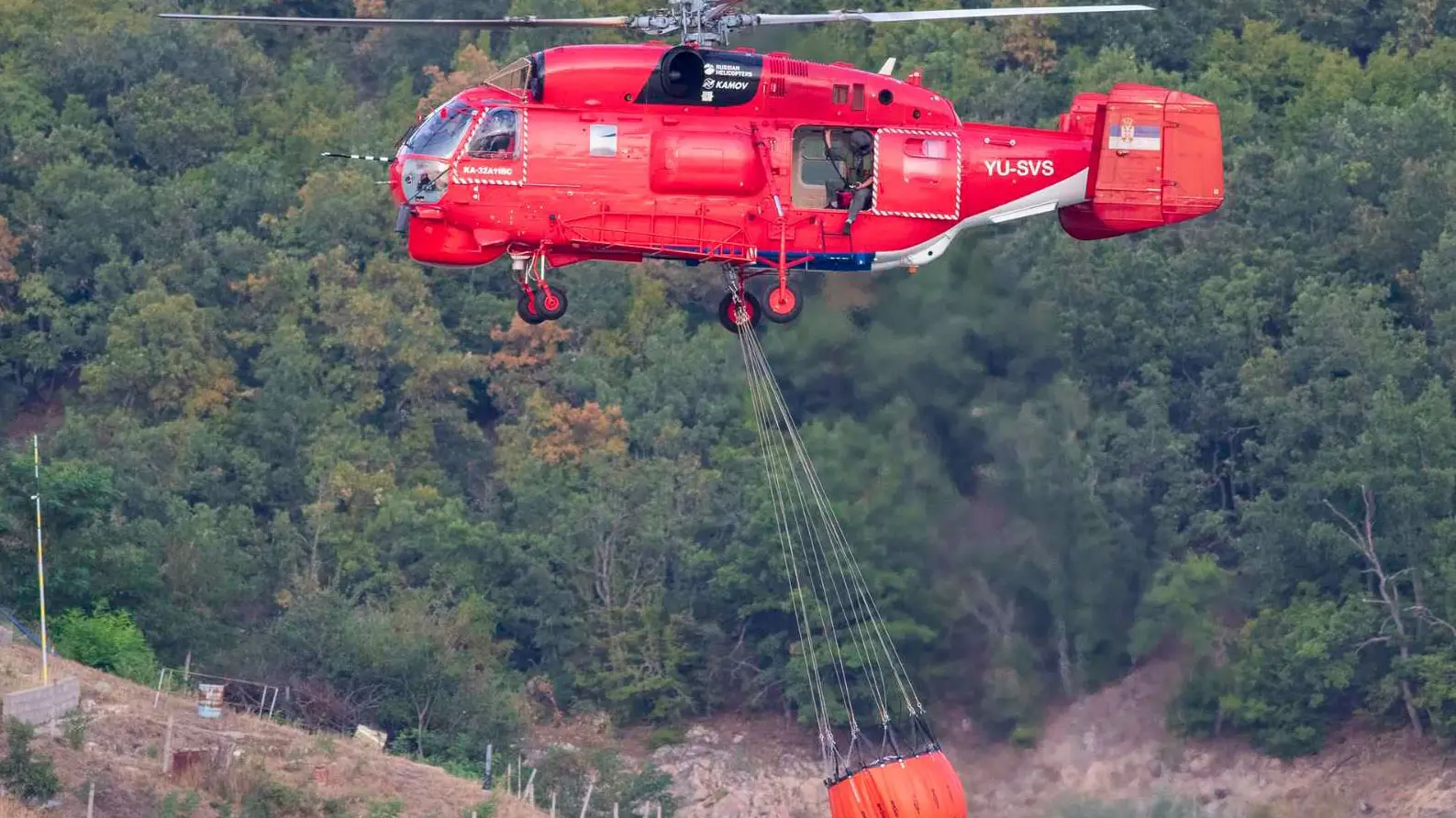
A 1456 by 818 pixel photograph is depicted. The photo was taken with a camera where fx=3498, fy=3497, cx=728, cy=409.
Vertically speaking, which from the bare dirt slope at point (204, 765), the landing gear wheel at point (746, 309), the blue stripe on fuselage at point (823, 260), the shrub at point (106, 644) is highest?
the blue stripe on fuselage at point (823, 260)

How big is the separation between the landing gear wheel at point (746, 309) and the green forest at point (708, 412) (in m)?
19.7

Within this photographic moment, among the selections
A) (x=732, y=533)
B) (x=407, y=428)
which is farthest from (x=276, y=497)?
(x=732, y=533)

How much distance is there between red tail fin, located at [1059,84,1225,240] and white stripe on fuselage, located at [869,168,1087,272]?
0.59 ft

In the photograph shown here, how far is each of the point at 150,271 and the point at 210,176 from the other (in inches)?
154

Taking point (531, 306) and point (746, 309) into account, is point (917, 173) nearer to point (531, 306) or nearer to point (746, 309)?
point (746, 309)

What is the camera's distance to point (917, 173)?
38531 millimetres

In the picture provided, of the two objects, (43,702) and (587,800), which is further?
(587,800)

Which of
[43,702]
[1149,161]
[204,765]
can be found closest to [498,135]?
[1149,161]

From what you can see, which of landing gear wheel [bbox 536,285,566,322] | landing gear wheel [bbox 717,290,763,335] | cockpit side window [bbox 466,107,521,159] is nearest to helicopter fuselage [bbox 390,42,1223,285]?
cockpit side window [bbox 466,107,521,159]

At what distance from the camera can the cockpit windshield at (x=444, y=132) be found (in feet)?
125

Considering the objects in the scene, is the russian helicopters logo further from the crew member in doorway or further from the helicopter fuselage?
the crew member in doorway

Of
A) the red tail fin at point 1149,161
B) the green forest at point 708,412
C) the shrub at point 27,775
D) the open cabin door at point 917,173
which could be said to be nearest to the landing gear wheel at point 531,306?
the open cabin door at point 917,173

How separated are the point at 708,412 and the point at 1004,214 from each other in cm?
2889

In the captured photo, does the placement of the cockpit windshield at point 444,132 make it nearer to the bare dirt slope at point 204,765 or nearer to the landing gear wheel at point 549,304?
A: the landing gear wheel at point 549,304
